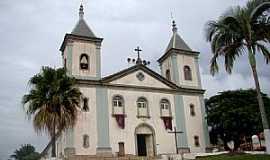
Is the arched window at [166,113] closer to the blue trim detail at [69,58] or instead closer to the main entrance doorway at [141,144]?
the main entrance doorway at [141,144]

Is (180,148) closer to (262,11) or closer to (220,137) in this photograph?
(220,137)

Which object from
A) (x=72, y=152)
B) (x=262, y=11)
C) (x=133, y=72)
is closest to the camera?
(x=262, y=11)

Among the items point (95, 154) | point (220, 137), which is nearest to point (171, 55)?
→ point (220, 137)

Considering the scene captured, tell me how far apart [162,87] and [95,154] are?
9.95 m

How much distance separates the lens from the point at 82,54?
105 feet

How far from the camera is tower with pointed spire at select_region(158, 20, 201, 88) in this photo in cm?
3572

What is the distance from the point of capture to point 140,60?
34.3m

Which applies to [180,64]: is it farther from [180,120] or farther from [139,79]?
[180,120]

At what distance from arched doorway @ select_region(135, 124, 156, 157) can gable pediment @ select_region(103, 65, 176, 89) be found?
433 centimetres

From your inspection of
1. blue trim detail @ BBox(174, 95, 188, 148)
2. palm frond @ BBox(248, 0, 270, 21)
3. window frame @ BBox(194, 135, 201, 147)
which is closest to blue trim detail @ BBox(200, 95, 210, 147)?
window frame @ BBox(194, 135, 201, 147)

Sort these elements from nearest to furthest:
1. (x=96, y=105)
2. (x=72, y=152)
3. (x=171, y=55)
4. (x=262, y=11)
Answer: (x=262, y=11) < (x=72, y=152) < (x=96, y=105) < (x=171, y=55)

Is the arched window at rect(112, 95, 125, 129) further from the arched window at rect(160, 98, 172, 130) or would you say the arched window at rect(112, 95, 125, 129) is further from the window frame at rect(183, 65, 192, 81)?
the window frame at rect(183, 65, 192, 81)

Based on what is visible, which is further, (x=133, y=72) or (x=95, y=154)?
(x=133, y=72)

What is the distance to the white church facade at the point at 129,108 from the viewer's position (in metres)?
29.4
